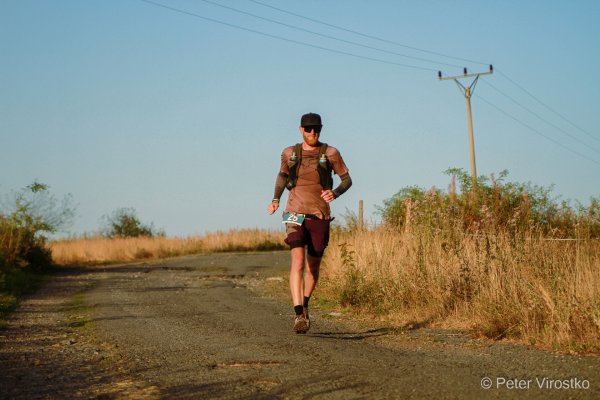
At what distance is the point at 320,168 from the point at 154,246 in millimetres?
32802

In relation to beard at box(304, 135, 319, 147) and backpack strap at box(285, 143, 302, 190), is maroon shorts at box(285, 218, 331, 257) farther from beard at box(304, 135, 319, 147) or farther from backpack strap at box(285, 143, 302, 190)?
beard at box(304, 135, 319, 147)

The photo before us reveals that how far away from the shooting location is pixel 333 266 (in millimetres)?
14711

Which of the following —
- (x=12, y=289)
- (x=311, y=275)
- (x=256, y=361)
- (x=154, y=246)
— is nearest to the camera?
(x=256, y=361)

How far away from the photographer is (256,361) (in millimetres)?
6629

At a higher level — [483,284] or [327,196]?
[327,196]

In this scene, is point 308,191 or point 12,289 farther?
point 12,289

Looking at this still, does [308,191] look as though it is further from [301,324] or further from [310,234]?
[301,324]

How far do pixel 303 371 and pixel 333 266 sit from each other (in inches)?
341

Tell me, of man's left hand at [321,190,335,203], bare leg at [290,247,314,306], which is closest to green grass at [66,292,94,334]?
bare leg at [290,247,314,306]

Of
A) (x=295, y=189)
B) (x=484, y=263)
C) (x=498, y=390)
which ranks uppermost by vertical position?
(x=295, y=189)

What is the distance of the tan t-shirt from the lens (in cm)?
865

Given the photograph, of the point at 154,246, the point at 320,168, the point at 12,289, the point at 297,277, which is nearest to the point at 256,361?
the point at 297,277

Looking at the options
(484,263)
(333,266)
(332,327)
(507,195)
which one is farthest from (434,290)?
(507,195)

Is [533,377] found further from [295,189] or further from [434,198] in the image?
[434,198]
